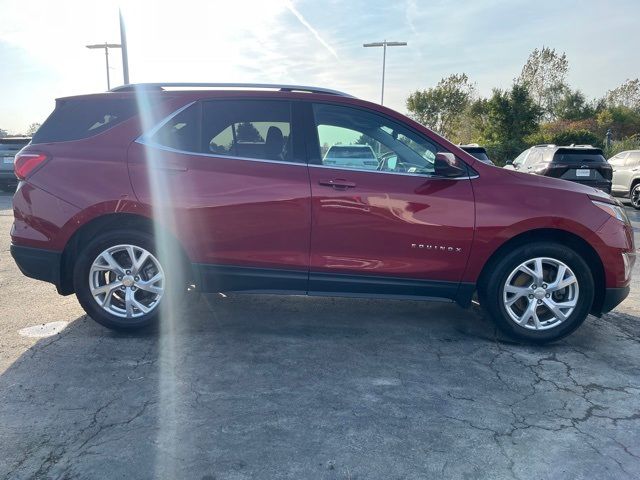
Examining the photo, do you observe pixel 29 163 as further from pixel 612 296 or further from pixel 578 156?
pixel 578 156

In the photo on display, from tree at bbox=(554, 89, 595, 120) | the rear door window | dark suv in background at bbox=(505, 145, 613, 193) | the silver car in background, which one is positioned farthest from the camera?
tree at bbox=(554, 89, 595, 120)

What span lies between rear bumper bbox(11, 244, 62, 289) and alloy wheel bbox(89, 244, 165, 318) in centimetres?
29

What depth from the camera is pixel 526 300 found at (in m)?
3.77

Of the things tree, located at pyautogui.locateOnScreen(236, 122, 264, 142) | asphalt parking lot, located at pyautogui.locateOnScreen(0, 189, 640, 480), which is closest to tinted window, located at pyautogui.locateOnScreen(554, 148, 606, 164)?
asphalt parking lot, located at pyautogui.locateOnScreen(0, 189, 640, 480)

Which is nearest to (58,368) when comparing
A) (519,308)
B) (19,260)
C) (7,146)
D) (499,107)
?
(19,260)

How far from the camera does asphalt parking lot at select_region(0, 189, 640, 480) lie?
7.68 feet

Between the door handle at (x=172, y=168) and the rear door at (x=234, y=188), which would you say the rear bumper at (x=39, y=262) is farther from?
the door handle at (x=172, y=168)

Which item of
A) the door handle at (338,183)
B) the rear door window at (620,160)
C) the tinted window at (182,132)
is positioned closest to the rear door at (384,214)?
the door handle at (338,183)

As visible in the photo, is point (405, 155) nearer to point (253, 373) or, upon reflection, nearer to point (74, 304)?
point (253, 373)

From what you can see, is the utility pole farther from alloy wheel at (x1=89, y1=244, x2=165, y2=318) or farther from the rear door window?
the rear door window

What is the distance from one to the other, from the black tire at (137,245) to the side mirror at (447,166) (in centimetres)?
210

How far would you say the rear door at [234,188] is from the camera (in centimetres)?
361

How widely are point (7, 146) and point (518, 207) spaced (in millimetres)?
14757

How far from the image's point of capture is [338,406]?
2.83m
